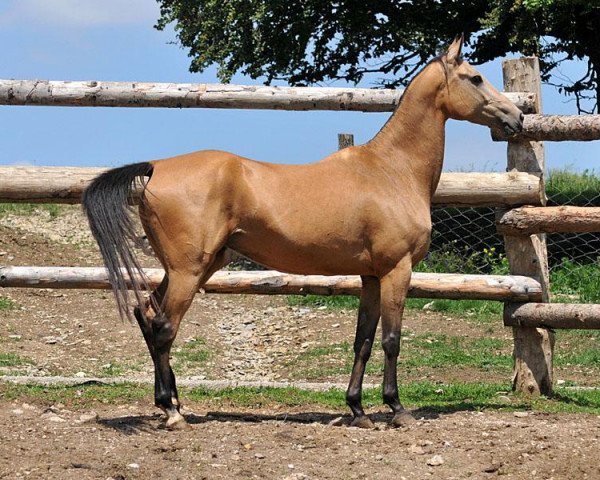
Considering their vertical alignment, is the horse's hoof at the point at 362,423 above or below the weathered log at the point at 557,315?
below

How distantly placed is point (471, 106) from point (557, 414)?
6.49 ft

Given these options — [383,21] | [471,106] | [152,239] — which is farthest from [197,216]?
[383,21]

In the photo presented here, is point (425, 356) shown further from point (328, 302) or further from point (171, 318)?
point (171, 318)

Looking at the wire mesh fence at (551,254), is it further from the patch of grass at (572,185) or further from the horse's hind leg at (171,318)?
the horse's hind leg at (171,318)

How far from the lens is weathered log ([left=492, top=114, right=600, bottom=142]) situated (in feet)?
23.3

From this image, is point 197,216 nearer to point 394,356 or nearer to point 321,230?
point 321,230

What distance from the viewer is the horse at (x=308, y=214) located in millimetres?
5191

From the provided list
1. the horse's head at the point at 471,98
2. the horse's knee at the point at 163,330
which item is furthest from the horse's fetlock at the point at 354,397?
the horse's head at the point at 471,98

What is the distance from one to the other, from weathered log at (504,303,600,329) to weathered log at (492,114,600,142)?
3.99 ft

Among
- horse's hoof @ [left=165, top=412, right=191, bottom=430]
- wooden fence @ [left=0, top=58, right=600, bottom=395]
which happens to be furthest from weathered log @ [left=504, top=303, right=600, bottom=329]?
horse's hoof @ [left=165, top=412, right=191, bottom=430]

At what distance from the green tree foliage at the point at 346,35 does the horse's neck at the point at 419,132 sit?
856 centimetres

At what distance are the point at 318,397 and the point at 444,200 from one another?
1.70 metres

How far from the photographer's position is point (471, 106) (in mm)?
6035

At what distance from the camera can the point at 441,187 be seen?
280 inches
